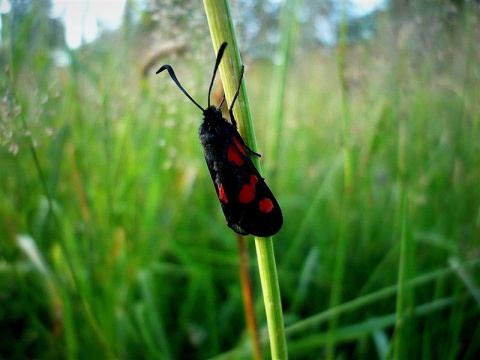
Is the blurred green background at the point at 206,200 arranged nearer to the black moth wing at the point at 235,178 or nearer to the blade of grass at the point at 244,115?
the black moth wing at the point at 235,178

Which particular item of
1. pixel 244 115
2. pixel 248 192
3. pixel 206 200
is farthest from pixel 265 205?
pixel 206 200

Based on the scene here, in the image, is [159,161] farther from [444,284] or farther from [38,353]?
[444,284]

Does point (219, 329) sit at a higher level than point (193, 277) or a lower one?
lower

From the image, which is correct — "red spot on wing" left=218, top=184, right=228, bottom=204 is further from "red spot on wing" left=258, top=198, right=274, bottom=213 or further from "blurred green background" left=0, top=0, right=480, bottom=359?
"blurred green background" left=0, top=0, right=480, bottom=359

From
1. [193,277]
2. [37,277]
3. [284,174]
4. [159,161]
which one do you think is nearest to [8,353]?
[37,277]

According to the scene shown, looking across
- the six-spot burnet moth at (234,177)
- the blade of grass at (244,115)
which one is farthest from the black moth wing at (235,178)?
the blade of grass at (244,115)

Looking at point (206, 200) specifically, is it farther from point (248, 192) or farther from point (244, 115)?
point (244, 115)

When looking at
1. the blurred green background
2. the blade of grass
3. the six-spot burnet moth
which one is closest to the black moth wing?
the six-spot burnet moth
